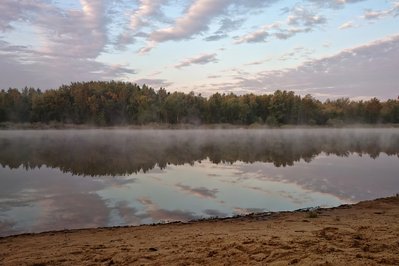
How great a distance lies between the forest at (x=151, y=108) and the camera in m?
93.9

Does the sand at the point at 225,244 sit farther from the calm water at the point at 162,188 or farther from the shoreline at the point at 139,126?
the shoreline at the point at 139,126

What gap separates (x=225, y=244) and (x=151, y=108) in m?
97.3

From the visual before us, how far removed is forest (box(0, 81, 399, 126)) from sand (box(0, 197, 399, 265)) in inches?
3599

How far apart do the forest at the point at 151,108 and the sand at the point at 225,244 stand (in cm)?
9141

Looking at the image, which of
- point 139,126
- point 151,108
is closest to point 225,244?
point 139,126

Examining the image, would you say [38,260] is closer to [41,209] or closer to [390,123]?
[41,209]

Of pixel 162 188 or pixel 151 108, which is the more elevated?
pixel 151 108

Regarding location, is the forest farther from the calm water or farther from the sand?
the sand

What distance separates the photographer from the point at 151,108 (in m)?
102

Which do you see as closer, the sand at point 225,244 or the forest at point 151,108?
the sand at point 225,244

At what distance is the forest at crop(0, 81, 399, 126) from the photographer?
308 feet

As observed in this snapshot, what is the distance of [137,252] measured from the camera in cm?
571

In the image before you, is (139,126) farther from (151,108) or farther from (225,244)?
(225,244)

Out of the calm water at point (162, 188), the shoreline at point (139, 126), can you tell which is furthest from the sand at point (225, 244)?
the shoreline at point (139, 126)
